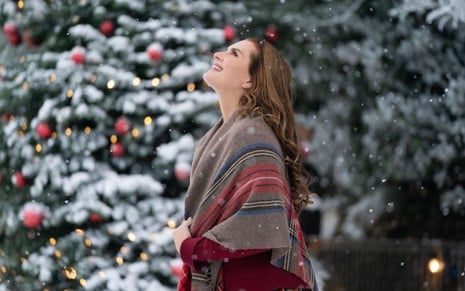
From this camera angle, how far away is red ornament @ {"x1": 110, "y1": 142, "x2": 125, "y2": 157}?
6.18 m

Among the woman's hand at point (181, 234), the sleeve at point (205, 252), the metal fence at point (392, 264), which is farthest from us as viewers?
the metal fence at point (392, 264)

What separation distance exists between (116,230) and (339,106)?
356cm

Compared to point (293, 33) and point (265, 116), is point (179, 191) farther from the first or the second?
point (265, 116)

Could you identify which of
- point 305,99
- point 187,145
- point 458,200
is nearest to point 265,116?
point 187,145

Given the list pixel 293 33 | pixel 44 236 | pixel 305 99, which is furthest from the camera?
pixel 305 99

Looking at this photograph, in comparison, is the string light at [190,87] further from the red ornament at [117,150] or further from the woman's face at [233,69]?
the woman's face at [233,69]

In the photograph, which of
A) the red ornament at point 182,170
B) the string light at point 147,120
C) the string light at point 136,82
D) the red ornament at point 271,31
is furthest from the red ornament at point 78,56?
the red ornament at point 271,31

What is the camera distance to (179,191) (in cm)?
632

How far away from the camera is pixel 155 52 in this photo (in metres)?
6.10

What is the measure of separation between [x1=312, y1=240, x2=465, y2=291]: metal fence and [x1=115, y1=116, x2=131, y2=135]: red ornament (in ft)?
12.1

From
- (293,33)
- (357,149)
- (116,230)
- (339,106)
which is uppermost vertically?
(293,33)

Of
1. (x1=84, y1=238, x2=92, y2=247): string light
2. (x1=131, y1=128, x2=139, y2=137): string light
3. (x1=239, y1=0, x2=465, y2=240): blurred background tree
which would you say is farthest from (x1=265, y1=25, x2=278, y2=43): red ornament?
(x1=84, y1=238, x2=92, y2=247): string light

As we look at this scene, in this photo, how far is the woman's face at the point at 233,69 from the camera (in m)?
3.19

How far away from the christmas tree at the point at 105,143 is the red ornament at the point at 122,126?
0.04 ft
